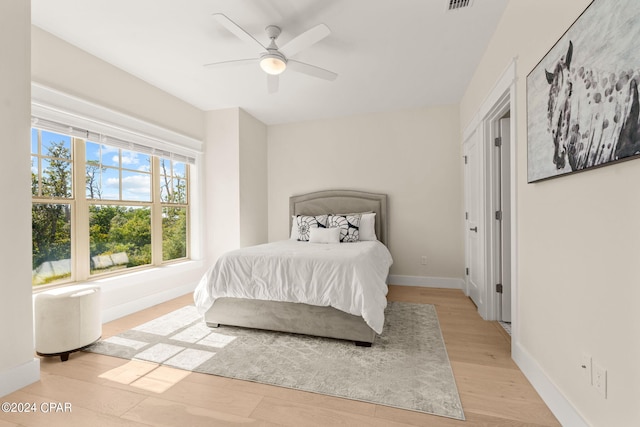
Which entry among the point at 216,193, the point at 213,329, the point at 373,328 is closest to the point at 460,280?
the point at 373,328

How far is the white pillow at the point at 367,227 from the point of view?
3.90 meters

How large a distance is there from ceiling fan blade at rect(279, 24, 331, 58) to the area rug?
2.35 meters

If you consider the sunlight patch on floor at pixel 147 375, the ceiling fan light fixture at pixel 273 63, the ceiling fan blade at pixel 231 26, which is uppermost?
the ceiling fan blade at pixel 231 26

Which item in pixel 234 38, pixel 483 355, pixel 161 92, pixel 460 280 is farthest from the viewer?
pixel 460 280

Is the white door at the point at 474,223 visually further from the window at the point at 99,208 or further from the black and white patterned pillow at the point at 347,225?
the window at the point at 99,208

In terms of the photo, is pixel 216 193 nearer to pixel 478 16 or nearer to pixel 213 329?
pixel 213 329

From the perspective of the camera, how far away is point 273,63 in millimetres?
2375

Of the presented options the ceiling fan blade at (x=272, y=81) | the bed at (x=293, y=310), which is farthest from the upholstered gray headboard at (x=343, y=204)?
the ceiling fan blade at (x=272, y=81)

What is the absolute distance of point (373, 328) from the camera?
2160 mm

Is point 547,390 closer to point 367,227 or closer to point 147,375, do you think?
point 147,375

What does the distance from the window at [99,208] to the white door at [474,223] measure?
365 cm

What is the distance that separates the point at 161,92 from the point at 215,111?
780mm

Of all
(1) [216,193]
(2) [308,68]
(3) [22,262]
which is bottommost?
(3) [22,262]

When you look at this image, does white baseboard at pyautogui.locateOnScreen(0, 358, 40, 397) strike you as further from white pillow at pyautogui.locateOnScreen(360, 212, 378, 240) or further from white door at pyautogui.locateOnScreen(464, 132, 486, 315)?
white door at pyautogui.locateOnScreen(464, 132, 486, 315)
